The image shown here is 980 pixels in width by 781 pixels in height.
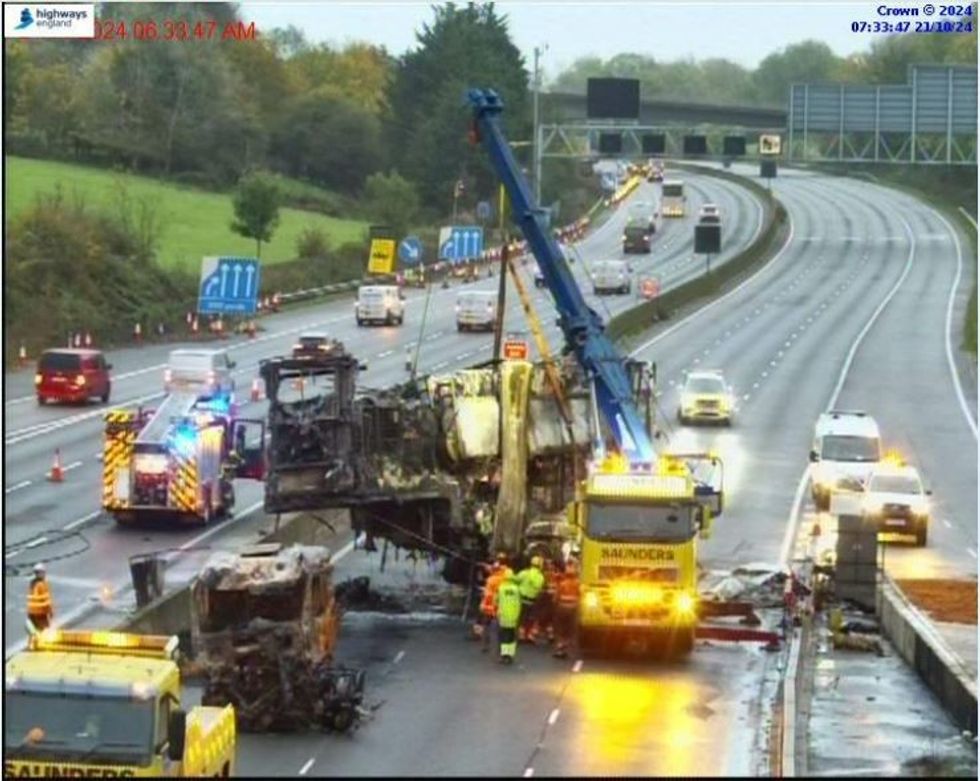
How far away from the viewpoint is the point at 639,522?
31125mm

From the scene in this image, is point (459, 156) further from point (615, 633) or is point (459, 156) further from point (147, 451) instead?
point (615, 633)

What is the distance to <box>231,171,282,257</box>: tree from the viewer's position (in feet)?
303

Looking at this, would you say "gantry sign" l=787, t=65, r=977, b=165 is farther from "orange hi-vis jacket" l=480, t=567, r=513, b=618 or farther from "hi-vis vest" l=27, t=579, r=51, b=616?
"hi-vis vest" l=27, t=579, r=51, b=616

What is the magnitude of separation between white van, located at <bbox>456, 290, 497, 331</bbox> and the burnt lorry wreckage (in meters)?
49.4

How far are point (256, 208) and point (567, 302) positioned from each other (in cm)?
5523

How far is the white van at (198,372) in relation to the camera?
56438mm

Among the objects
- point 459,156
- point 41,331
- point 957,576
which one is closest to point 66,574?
point 957,576

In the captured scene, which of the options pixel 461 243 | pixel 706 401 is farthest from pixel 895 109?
pixel 706 401

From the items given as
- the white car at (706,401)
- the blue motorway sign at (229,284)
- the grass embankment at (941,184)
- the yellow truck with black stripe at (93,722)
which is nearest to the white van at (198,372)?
the blue motorway sign at (229,284)

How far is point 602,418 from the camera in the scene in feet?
119

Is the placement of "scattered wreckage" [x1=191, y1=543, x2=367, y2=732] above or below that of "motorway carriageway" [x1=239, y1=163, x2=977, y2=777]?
above

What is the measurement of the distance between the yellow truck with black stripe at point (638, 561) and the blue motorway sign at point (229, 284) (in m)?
40.0

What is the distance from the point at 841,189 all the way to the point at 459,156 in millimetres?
52663

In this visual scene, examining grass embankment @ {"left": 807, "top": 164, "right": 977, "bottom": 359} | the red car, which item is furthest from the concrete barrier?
grass embankment @ {"left": 807, "top": 164, "right": 977, "bottom": 359}
